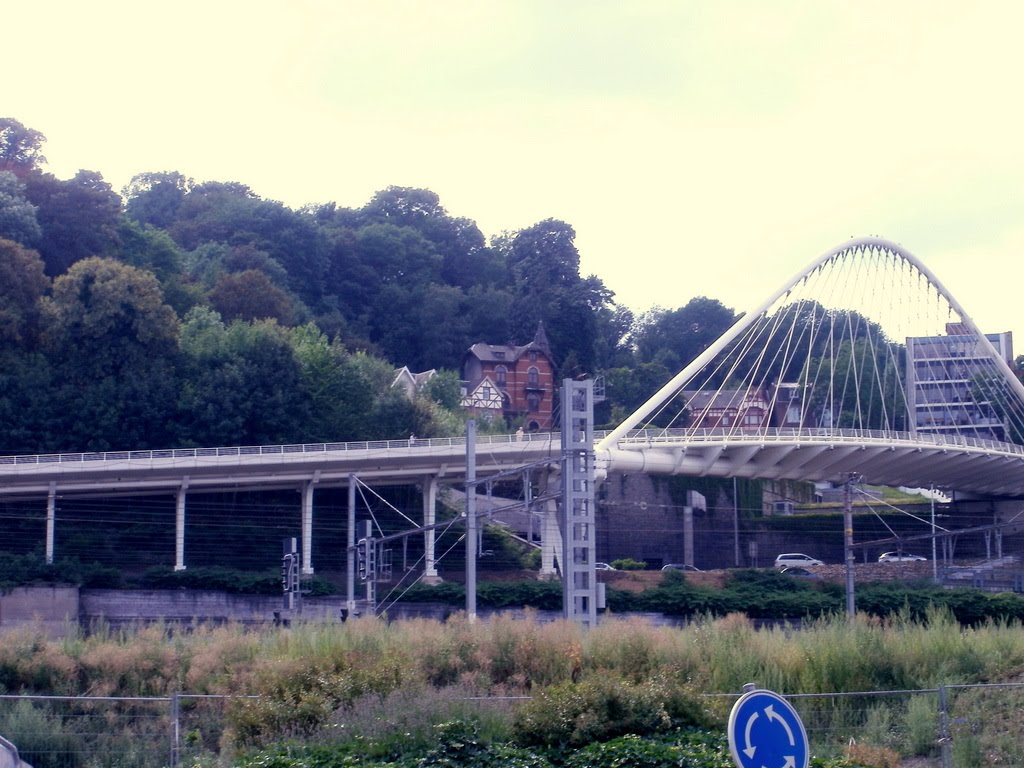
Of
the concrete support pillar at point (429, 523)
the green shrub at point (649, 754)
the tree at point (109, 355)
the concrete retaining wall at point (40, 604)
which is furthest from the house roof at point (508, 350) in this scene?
the green shrub at point (649, 754)

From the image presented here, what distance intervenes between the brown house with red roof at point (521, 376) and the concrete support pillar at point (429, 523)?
40048mm

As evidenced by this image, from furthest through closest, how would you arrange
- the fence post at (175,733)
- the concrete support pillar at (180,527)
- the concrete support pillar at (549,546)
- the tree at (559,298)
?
the tree at (559,298), the concrete support pillar at (549,546), the concrete support pillar at (180,527), the fence post at (175,733)

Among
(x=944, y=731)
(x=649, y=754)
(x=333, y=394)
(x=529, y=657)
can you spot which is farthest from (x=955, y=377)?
(x=649, y=754)

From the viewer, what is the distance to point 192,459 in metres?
52.8

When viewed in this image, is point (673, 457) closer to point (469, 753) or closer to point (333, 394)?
point (333, 394)

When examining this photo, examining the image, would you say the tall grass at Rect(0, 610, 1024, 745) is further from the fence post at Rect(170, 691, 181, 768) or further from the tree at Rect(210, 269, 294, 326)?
the tree at Rect(210, 269, 294, 326)

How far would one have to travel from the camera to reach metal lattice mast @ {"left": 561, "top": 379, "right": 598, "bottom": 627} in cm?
2911

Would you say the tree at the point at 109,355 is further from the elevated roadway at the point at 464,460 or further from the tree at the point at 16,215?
the tree at the point at 16,215

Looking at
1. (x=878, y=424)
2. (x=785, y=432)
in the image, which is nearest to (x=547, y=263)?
(x=878, y=424)

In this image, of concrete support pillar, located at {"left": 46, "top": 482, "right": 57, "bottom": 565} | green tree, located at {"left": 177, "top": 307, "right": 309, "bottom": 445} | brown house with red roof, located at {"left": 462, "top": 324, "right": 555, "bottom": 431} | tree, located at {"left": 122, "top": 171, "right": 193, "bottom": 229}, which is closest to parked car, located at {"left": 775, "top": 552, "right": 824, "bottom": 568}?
green tree, located at {"left": 177, "top": 307, "right": 309, "bottom": 445}

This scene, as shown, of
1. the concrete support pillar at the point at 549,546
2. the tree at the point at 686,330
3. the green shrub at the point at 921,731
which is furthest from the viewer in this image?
the tree at the point at 686,330

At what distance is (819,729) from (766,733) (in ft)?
22.8

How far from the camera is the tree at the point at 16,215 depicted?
69938 millimetres

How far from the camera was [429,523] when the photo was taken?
5569 centimetres
